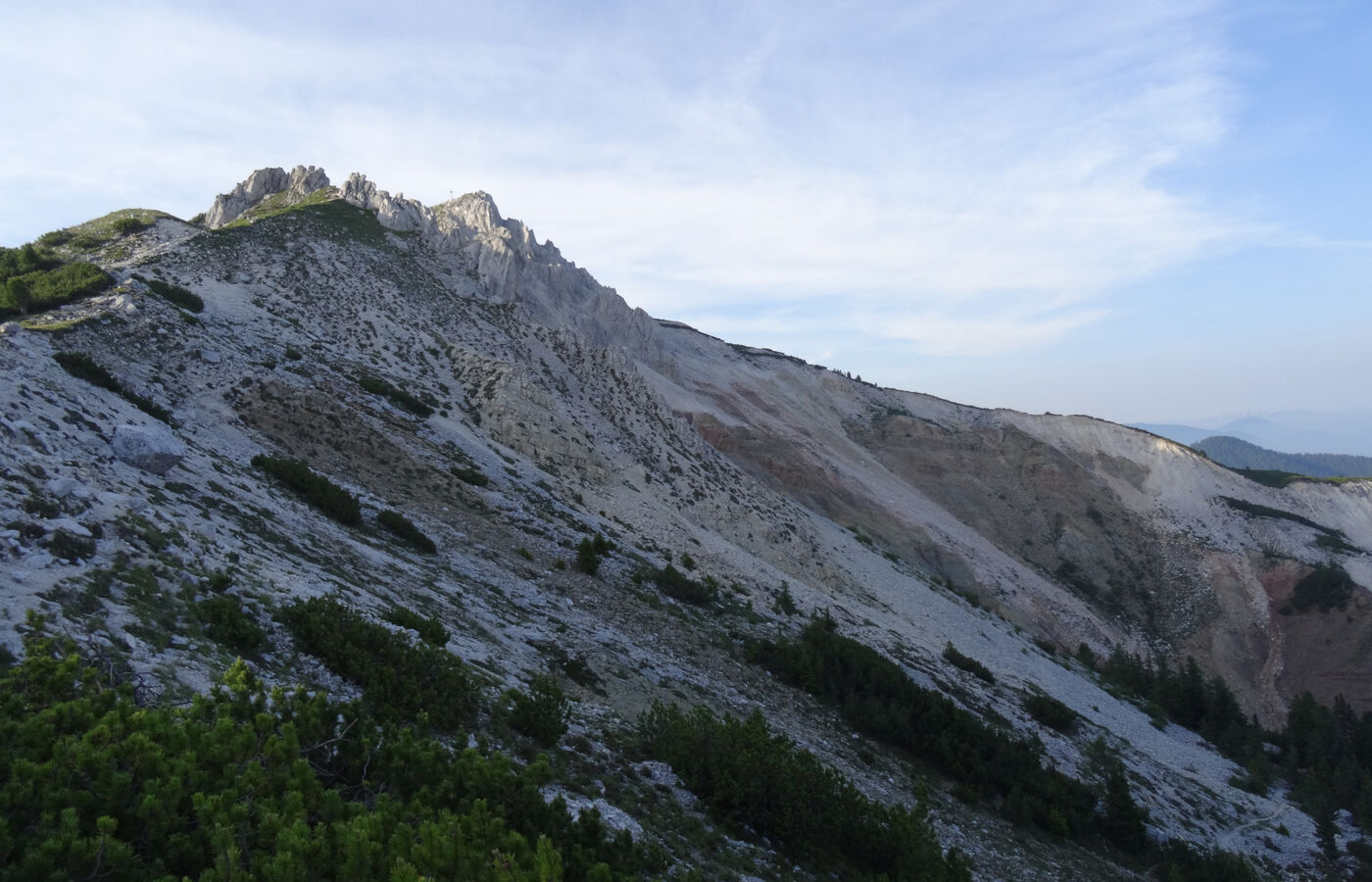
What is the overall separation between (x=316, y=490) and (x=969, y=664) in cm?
2797

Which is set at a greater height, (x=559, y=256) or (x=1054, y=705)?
(x=559, y=256)

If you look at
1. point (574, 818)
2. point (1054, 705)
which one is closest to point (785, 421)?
point (1054, 705)

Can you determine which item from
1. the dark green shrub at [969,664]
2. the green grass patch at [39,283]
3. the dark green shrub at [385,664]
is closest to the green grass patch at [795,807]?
the dark green shrub at [385,664]

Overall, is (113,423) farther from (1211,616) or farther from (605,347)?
(1211,616)

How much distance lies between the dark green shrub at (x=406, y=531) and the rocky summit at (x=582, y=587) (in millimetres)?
80

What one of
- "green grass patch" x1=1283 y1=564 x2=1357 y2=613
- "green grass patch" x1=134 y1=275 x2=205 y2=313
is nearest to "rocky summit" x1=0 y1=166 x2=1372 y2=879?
"green grass patch" x1=134 y1=275 x2=205 y2=313

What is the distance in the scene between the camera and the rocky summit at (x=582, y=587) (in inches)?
412

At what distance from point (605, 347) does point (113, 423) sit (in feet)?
117

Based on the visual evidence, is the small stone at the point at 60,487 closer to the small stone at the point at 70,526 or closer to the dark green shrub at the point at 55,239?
the small stone at the point at 70,526

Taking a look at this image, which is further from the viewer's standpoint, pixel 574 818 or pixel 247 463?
pixel 247 463

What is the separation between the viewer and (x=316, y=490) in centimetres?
1930

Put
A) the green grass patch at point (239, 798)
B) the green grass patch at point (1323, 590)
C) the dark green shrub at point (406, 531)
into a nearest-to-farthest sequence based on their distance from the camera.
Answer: the green grass patch at point (239, 798)
the dark green shrub at point (406, 531)
the green grass patch at point (1323, 590)

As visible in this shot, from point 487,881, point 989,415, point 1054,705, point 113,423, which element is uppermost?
point 989,415

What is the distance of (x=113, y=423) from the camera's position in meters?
16.6
